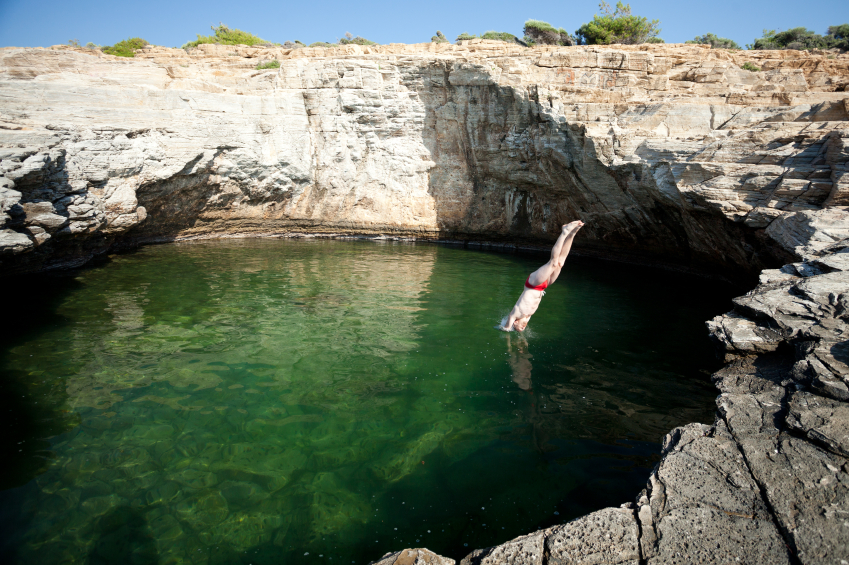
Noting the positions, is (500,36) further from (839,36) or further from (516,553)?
(516,553)

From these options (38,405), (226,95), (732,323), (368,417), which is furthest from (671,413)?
(226,95)

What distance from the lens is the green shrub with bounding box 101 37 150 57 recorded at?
2195 centimetres

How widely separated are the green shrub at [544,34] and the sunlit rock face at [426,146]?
15.1 m

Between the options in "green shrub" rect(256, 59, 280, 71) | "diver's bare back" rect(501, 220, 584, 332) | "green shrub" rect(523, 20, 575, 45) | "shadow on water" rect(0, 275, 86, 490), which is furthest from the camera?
"green shrub" rect(523, 20, 575, 45)

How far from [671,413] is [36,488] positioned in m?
7.20

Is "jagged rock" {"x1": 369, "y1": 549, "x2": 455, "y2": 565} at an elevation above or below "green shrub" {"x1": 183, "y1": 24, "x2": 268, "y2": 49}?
below

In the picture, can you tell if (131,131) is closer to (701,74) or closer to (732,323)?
(732,323)

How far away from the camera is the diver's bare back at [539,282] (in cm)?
765

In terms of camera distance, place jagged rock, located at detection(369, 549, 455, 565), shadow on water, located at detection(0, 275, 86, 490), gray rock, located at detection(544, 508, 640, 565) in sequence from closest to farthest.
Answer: gray rock, located at detection(544, 508, 640, 565) < jagged rock, located at detection(369, 549, 455, 565) < shadow on water, located at detection(0, 275, 86, 490)

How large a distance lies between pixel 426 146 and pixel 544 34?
19063 millimetres

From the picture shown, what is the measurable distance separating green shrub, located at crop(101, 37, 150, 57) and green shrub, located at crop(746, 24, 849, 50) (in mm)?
37607

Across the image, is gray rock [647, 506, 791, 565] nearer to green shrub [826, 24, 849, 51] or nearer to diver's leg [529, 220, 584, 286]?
diver's leg [529, 220, 584, 286]

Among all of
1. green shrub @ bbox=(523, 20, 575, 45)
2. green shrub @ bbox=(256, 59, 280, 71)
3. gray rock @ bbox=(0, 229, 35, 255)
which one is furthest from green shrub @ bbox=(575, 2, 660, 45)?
gray rock @ bbox=(0, 229, 35, 255)

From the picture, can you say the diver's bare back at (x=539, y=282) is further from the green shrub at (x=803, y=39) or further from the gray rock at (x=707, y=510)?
the green shrub at (x=803, y=39)
